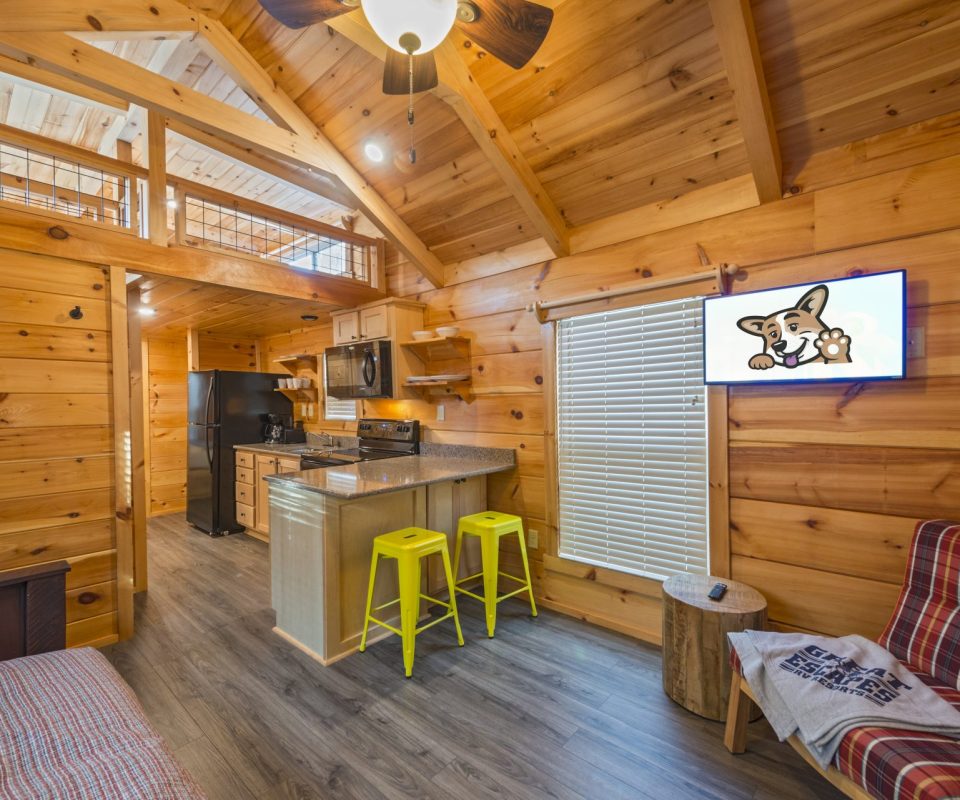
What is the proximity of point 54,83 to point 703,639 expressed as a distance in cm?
473

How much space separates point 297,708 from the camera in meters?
2.16

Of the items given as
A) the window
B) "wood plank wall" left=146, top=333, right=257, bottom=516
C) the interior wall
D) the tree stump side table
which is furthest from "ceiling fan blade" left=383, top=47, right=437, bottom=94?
"wood plank wall" left=146, top=333, right=257, bottom=516

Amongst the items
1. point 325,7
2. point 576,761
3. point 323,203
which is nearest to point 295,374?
point 323,203

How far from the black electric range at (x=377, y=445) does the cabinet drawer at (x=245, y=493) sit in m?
0.96

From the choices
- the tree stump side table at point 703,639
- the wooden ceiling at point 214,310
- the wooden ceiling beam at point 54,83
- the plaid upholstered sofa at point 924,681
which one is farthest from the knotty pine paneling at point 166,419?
the plaid upholstered sofa at point 924,681

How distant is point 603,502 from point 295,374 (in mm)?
4097

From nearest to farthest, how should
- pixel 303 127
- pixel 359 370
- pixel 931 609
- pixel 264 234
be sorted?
pixel 931 609
pixel 303 127
pixel 359 370
pixel 264 234

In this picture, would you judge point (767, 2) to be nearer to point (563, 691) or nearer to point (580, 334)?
point (580, 334)

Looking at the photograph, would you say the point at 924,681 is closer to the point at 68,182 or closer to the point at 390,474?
the point at 390,474

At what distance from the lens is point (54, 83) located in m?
2.85

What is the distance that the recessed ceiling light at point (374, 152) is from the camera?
298cm

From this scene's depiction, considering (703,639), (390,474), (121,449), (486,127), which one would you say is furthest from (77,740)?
(486,127)

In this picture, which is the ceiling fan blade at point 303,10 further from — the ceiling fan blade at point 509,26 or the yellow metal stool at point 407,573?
the yellow metal stool at point 407,573

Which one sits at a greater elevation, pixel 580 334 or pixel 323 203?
pixel 323 203
